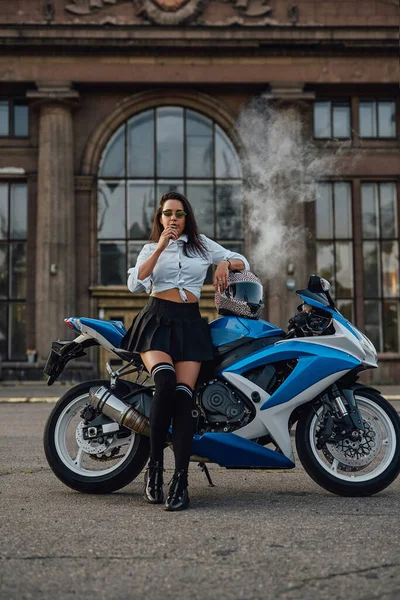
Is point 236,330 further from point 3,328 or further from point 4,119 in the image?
point 4,119

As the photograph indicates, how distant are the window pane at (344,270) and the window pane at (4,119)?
11.2 metres

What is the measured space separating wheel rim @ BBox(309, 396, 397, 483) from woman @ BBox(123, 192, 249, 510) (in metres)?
0.79

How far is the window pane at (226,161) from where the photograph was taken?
28.9 meters

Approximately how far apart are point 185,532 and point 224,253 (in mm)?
1901

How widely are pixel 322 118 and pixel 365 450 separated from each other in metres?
25.5

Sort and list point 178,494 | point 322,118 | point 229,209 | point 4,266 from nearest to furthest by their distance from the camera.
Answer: point 178,494 → point 229,209 → point 4,266 → point 322,118

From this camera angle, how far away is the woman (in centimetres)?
Answer: 489

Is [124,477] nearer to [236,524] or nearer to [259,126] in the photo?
[236,524]

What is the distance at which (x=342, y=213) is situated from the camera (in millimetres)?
29438

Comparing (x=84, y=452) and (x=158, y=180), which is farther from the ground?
(x=158, y=180)

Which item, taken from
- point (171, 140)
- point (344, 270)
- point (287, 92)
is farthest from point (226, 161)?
point (344, 270)

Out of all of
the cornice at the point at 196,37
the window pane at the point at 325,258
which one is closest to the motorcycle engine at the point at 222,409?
Result: the cornice at the point at 196,37

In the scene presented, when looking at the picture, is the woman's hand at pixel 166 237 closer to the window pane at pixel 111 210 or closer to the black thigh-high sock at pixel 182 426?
the black thigh-high sock at pixel 182 426

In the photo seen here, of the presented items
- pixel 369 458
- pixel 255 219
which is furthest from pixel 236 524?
pixel 255 219
